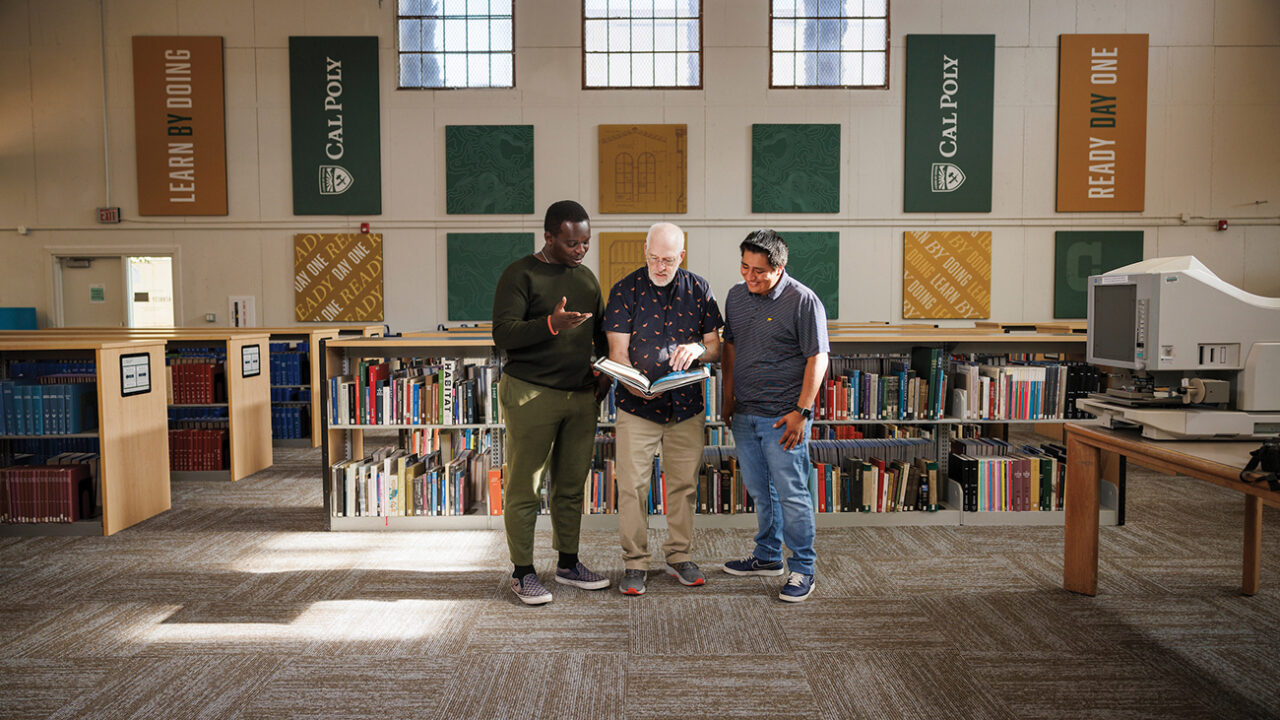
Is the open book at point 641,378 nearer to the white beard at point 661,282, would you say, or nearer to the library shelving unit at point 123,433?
the white beard at point 661,282

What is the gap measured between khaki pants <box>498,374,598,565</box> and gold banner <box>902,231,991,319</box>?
23.6 feet

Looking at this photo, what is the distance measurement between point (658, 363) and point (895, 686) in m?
1.51

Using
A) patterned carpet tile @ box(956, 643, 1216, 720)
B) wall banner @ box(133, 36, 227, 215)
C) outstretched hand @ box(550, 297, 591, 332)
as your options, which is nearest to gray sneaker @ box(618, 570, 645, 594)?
outstretched hand @ box(550, 297, 591, 332)

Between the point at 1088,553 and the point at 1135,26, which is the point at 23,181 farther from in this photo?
the point at 1135,26

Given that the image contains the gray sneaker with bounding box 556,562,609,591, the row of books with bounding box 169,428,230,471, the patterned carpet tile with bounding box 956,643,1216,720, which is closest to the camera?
the patterned carpet tile with bounding box 956,643,1216,720

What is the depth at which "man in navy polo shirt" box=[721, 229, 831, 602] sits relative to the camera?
9.84ft

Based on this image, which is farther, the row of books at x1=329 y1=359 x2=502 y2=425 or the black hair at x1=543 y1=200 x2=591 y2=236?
the row of books at x1=329 y1=359 x2=502 y2=425

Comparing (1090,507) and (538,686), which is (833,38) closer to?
(1090,507)

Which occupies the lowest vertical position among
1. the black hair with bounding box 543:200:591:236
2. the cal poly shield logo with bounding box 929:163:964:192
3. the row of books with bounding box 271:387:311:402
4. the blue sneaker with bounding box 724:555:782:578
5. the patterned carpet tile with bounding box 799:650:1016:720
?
the patterned carpet tile with bounding box 799:650:1016:720

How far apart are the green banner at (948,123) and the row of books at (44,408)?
8.72 metres

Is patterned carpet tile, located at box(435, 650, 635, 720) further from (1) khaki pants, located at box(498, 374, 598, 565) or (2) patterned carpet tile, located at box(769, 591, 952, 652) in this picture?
(2) patterned carpet tile, located at box(769, 591, 952, 652)

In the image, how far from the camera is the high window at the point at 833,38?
910 cm

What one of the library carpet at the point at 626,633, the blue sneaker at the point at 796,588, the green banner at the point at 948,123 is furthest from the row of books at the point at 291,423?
the green banner at the point at 948,123

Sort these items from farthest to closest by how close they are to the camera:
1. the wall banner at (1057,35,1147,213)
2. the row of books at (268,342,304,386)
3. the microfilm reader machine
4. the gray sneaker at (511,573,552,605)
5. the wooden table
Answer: the wall banner at (1057,35,1147,213) → the row of books at (268,342,304,386) → the gray sneaker at (511,573,552,605) → the wooden table → the microfilm reader machine
